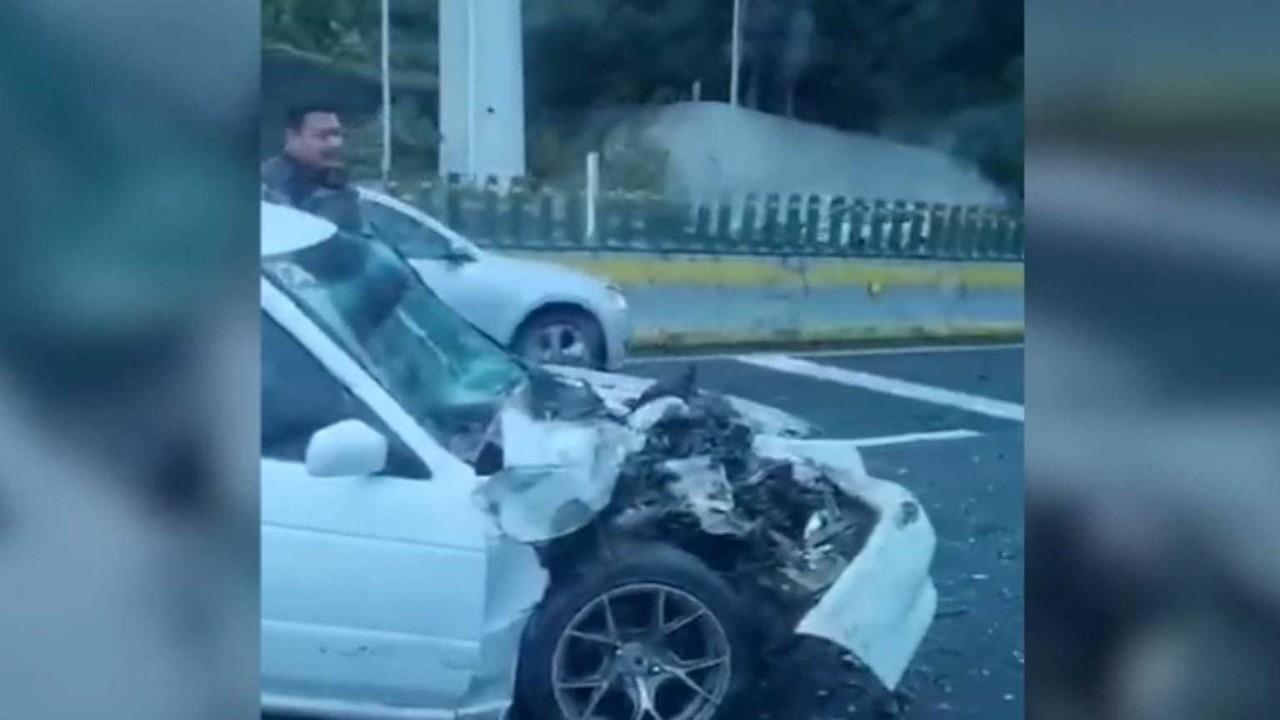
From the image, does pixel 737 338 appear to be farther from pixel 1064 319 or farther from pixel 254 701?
pixel 254 701

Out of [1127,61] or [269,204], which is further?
[1127,61]

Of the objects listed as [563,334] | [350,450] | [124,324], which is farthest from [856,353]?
[124,324]

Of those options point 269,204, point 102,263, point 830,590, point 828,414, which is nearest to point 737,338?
point 828,414

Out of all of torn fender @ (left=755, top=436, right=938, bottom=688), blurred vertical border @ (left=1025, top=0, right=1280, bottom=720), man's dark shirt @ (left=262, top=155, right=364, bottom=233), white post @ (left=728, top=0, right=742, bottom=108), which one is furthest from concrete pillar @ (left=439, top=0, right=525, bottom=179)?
blurred vertical border @ (left=1025, top=0, right=1280, bottom=720)

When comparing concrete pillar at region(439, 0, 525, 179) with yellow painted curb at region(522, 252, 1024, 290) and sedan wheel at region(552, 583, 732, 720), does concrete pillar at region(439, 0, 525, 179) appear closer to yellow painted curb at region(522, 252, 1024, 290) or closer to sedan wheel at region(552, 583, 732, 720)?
yellow painted curb at region(522, 252, 1024, 290)

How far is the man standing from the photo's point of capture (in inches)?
157

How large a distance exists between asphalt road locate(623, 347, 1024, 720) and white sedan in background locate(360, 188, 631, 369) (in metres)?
0.09

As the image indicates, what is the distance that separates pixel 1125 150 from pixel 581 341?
1.06m

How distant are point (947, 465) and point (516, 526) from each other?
72 cm

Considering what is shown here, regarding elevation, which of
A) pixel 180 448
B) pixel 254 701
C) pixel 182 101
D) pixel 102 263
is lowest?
pixel 254 701

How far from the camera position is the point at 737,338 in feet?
13.4

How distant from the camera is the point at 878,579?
13.5 feet

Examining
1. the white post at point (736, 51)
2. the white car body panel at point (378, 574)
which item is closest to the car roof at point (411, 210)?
the white car body panel at point (378, 574)

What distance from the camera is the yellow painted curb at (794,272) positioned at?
4047 millimetres
